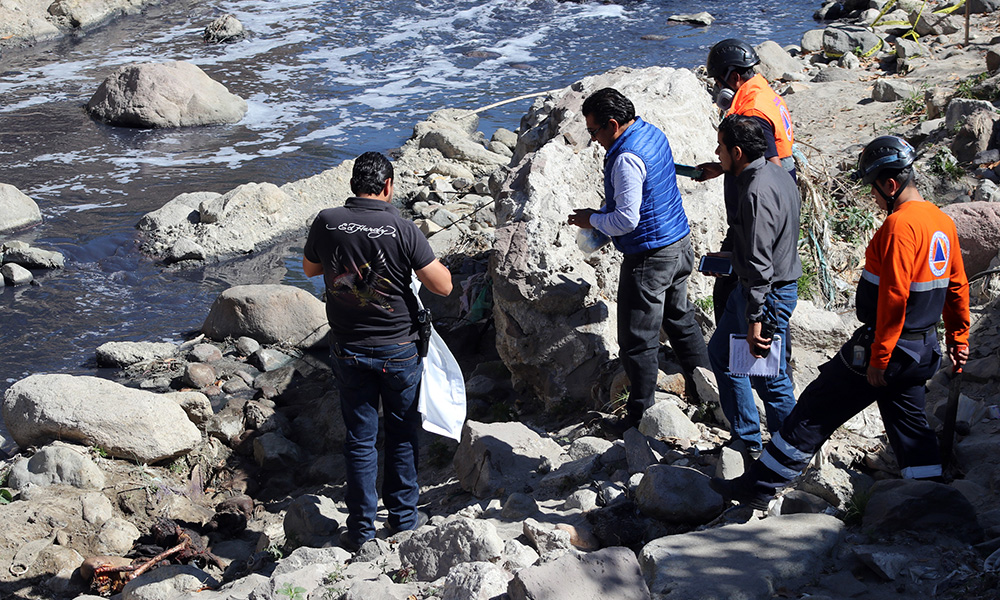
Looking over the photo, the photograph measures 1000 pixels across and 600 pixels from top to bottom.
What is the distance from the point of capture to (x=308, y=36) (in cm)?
2164

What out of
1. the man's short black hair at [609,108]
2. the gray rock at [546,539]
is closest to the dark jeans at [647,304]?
the man's short black hair at [609,108]

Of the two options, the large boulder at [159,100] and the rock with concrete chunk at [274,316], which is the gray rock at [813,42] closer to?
the large boulder at [159,100]

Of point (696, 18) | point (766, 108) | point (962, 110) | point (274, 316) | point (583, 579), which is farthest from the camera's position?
point (696, 18)

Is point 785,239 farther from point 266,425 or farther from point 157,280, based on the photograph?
point 157,280

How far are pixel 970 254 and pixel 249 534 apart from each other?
5230mm

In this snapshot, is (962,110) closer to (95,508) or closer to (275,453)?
(275,453)

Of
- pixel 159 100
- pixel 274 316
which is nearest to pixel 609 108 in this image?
pixel 274 316

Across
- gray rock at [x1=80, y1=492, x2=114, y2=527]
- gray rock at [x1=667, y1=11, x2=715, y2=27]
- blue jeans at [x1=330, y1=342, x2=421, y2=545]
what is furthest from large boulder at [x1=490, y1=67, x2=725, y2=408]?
gray rock at [x1=667, y1=11, x2=715, y2=27]

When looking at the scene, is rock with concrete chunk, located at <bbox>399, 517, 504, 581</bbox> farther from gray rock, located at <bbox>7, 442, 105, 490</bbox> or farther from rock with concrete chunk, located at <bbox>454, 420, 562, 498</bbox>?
gray rock, located at <bbox>7, 442, 105, 490</bbox>

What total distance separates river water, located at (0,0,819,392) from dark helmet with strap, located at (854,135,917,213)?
7.22 m

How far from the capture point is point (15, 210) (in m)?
10.9

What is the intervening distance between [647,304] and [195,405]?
398 cm

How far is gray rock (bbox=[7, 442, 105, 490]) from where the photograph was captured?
5391 millimetres

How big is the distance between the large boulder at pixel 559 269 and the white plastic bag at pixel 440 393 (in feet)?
4.76
